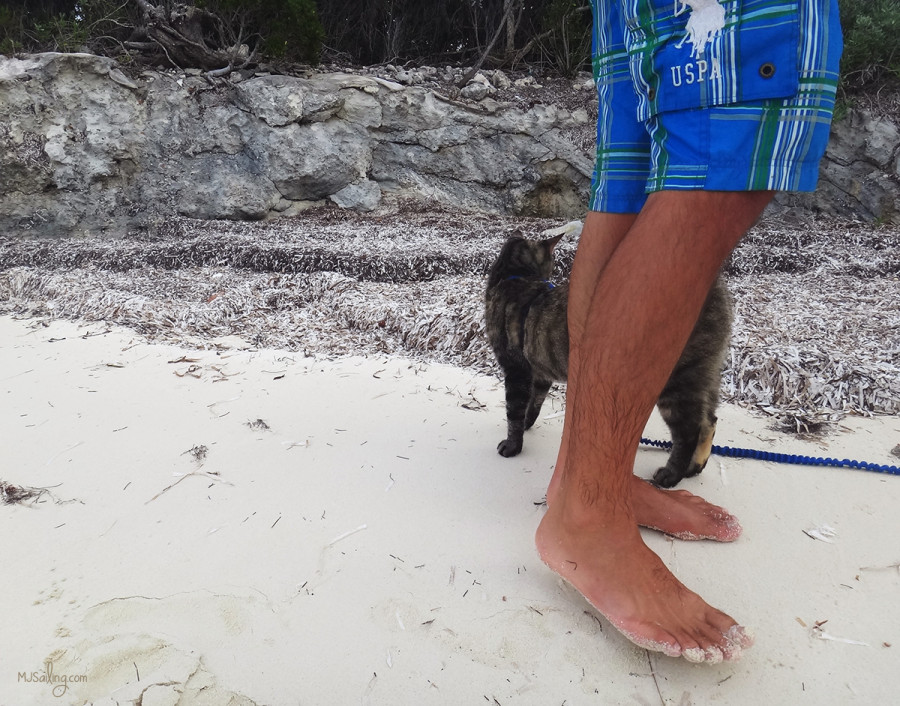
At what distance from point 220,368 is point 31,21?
6.72 m

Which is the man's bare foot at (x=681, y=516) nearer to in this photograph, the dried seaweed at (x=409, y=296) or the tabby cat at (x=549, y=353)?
the tabby cat at (x=549, y=353)

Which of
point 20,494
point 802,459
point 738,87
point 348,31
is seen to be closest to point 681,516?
point 802,459

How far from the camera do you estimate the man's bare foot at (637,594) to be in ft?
3.49

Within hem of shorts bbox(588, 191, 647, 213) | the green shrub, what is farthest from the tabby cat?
the green shrub

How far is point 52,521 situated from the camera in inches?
60.4

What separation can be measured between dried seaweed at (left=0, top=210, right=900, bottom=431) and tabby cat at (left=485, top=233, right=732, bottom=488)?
566 mm

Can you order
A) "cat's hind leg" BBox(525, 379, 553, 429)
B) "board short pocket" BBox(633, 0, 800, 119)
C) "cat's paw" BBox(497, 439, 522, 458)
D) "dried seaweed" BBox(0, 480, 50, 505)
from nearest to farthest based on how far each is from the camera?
1. "board short pocket" BBox(633, 0, 800, 119)
2. "dried seaweed" BBox(0, 480, 50, 505)
3. "cat's paw" BBox(497, 439, 522, 458)
4. "cat's hind leg" BBox(525, 379, 553, 429)

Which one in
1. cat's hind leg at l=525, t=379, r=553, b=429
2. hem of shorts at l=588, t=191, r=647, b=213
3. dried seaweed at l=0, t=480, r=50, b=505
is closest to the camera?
hem of shorts at l=588, t=191, r=647, b=213

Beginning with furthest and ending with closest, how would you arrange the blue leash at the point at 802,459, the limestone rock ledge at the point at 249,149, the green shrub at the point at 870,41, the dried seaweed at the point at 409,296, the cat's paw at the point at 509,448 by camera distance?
1. the limestone rock ledge at the point at 249,149
2. the green shrub at the point at 870,41
3. the dried seaweed at the point at 409,296
4. the cat's paw at the point at 509,448
5. the blue leash at the point at 802,459

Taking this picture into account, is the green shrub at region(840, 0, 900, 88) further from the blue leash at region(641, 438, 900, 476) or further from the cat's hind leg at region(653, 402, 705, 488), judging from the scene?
the cat's hind leg at region(653, 402, 705, 488)

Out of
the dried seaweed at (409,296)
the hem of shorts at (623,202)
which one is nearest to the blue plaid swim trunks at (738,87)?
the hem of shorts at (623,202)

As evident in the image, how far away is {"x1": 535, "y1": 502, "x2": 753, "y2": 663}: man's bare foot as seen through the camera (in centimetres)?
106

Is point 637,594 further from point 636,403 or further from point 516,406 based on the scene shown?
point 516,406

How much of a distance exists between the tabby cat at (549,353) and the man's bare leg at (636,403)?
1.77 feet
